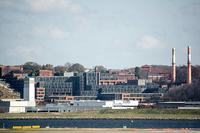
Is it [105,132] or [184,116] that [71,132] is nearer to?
[105,132]

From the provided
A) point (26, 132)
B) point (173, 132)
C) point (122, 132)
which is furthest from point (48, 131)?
point (173, 132)

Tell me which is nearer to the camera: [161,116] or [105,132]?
[105,132]

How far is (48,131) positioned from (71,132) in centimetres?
→ 540

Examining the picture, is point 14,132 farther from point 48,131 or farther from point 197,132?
point 197,132

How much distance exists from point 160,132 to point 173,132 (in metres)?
2.46

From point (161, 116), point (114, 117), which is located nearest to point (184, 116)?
point (161, 116)

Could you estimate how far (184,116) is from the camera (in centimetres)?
19512

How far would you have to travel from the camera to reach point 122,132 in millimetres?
120188

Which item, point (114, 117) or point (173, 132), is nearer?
point (173, 132)

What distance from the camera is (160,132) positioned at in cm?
11956

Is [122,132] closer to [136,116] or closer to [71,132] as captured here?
[71,132]

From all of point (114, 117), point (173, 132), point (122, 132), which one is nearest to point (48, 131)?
point (122, 132)

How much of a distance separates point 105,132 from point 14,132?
15.6 metres

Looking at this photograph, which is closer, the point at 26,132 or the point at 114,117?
the point at 26,132
